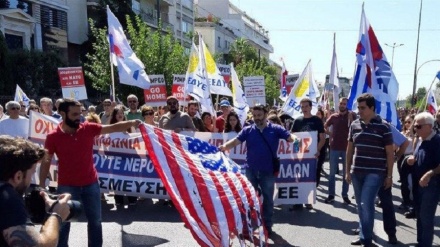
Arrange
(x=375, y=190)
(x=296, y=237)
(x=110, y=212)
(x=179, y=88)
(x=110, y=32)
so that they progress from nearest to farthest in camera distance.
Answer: (x=375, y=190)
(x=296, y=237)
(x=110, y=212)
(x=110, y=32)
(x=179, y=88)

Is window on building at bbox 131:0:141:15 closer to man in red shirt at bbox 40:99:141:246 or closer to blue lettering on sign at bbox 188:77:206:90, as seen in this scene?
blue lettering on sign at bbox 188:77:206:90

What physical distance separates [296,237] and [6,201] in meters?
4.53

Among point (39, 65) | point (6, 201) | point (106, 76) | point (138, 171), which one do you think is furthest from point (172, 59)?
point (6, 201)

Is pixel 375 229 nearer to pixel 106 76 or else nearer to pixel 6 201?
pixel 6 201

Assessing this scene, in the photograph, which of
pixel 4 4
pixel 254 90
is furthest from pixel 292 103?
pixel 4 4

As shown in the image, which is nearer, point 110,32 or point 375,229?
point 375,229

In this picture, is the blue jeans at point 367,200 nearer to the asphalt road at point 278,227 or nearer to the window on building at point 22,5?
the asphalt road at point 278,227

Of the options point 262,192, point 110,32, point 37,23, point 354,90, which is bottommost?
point 262,192

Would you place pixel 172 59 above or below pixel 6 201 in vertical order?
above

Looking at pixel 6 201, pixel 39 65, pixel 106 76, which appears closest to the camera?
pixel 6 201

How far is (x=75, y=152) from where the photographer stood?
468 cm

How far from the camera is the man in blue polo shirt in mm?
6039

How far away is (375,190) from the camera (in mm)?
5488

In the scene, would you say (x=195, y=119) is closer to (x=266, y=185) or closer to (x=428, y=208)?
(x=266, y=185)
